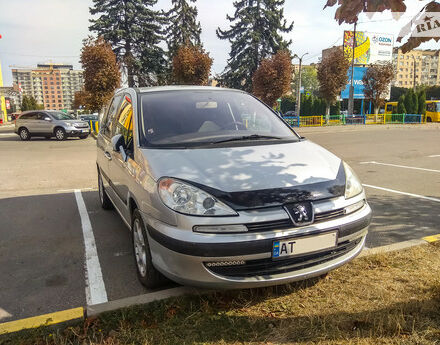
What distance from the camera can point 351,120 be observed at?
101 ft

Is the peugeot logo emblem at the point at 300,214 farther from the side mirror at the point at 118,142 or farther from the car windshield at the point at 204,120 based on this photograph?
the side mirror at the point at 118,142

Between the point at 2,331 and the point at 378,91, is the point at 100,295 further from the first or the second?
the point at 378,91

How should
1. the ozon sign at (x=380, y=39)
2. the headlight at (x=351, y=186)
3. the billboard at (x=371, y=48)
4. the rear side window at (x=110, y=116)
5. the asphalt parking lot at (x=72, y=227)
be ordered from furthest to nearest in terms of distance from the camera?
the ozon sign at (x=380, y=39)
the billboard at (x=371, y=48)
the rear side window at (x=110, y=116)
the asphalt parking lot at (x=72, y=227)
the headlight at (x=351, y=186)

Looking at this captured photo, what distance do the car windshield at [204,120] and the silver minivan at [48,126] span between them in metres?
16.8

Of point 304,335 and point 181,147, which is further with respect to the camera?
point 181,147

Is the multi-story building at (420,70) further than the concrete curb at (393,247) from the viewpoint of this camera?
Yes

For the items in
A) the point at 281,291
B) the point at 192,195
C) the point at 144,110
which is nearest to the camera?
the point at 192,195

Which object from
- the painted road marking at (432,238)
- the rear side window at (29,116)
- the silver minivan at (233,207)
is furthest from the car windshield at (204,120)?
the rear side window at (29,116)

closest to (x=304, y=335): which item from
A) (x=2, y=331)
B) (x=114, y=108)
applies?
(x=2, y=331)

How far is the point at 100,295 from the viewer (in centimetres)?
292

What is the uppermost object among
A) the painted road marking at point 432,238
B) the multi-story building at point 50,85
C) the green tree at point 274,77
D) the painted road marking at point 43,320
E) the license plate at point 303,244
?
the multi-story building at point 50,85

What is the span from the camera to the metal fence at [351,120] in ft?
93.2

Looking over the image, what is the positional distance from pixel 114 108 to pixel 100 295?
2.58m

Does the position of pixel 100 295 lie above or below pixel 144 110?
below
